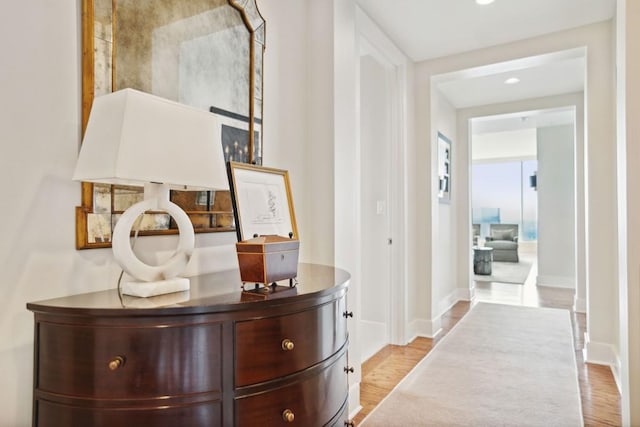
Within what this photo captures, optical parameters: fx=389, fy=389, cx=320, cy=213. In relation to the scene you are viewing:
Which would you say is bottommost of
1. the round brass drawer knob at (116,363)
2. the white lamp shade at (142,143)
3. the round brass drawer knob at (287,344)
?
the round brass drawer knob at (287,344)

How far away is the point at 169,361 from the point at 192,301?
0.15 meters

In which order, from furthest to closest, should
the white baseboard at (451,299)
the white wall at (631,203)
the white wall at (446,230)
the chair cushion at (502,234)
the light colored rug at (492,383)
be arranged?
the chair cushion at (502,234), the white baseboard at (451,299), the white wall at (446,230), the light colored rug at (492,383), the white wall at (631,203)

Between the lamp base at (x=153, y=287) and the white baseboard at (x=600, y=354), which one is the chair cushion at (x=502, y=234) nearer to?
the white baseboard at (x=600, y=354)

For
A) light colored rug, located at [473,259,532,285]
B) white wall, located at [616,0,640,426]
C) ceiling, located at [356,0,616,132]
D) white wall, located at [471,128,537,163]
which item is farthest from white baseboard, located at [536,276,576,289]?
white wall, located at [616,0,640,426]

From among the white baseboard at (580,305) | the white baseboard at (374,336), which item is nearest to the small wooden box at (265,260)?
the white baseboard at (374,336)

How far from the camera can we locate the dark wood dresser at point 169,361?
897 mm

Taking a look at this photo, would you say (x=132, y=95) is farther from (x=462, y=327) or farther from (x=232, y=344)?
(x=462, y=327)

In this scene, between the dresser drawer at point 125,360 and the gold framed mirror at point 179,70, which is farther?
the gold framed mirror at point 179,70

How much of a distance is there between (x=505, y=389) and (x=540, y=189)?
4.74 meters

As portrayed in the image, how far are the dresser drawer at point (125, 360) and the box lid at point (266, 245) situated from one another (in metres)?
0.31

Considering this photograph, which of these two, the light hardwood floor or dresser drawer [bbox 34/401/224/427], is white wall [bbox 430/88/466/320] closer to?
the light hardwood floor

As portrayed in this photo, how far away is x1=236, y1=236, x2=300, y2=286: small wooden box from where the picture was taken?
3.93 ft

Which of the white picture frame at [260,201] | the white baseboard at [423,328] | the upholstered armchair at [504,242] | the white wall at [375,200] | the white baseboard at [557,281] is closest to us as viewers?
the white picture frame at [260,201]

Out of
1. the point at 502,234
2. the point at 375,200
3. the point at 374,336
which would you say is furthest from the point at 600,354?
the point at 502,234
